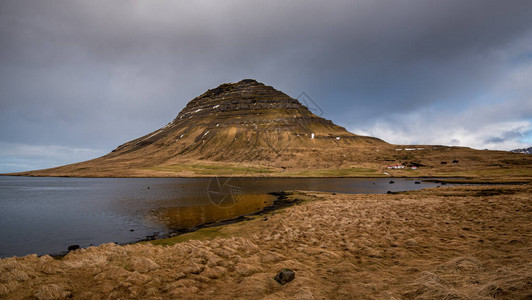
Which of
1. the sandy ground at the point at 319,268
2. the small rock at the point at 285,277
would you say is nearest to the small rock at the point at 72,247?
the sandy ground at the point at 319,268

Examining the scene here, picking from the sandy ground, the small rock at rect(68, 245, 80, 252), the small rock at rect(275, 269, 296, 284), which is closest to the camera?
the sandy ground

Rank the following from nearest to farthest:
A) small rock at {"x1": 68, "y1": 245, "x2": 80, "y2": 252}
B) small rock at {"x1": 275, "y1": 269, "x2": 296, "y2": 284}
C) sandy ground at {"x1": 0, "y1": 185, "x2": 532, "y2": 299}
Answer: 1. sandy ground at {"x1": 0, "y1": 185, "x2": 532, "y2": 299}
2. small rock at {"x1": 275, "y1": 269, "x2": 296, "y2": 284}
3. small rock at {"x1": 68, "y1": 245, "x2": 80, "y2": 252}

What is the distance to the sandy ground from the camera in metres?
6.39

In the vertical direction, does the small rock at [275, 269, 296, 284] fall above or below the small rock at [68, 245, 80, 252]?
above

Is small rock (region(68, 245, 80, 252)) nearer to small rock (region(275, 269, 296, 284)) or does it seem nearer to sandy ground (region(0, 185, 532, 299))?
sandy ground (region(0, 185, 532, 299))

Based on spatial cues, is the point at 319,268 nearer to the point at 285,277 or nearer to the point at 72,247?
the point at 285,277

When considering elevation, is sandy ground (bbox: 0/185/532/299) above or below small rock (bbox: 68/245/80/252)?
above

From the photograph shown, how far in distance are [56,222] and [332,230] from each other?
34.7 metres

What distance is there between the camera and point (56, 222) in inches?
1181

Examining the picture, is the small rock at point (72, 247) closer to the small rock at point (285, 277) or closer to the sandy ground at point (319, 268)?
the sandy ground at point (319, 268)

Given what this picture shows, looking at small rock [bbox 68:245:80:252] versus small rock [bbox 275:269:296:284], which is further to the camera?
small rock [bbox 68:245:80:252]

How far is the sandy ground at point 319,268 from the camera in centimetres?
Result: 639

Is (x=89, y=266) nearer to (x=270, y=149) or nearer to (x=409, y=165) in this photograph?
(x=409, y=165)

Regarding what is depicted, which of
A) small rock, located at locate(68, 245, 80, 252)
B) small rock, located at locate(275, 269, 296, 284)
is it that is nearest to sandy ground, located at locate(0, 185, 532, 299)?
small rock, located at locate(275, 269, 296, 284)
